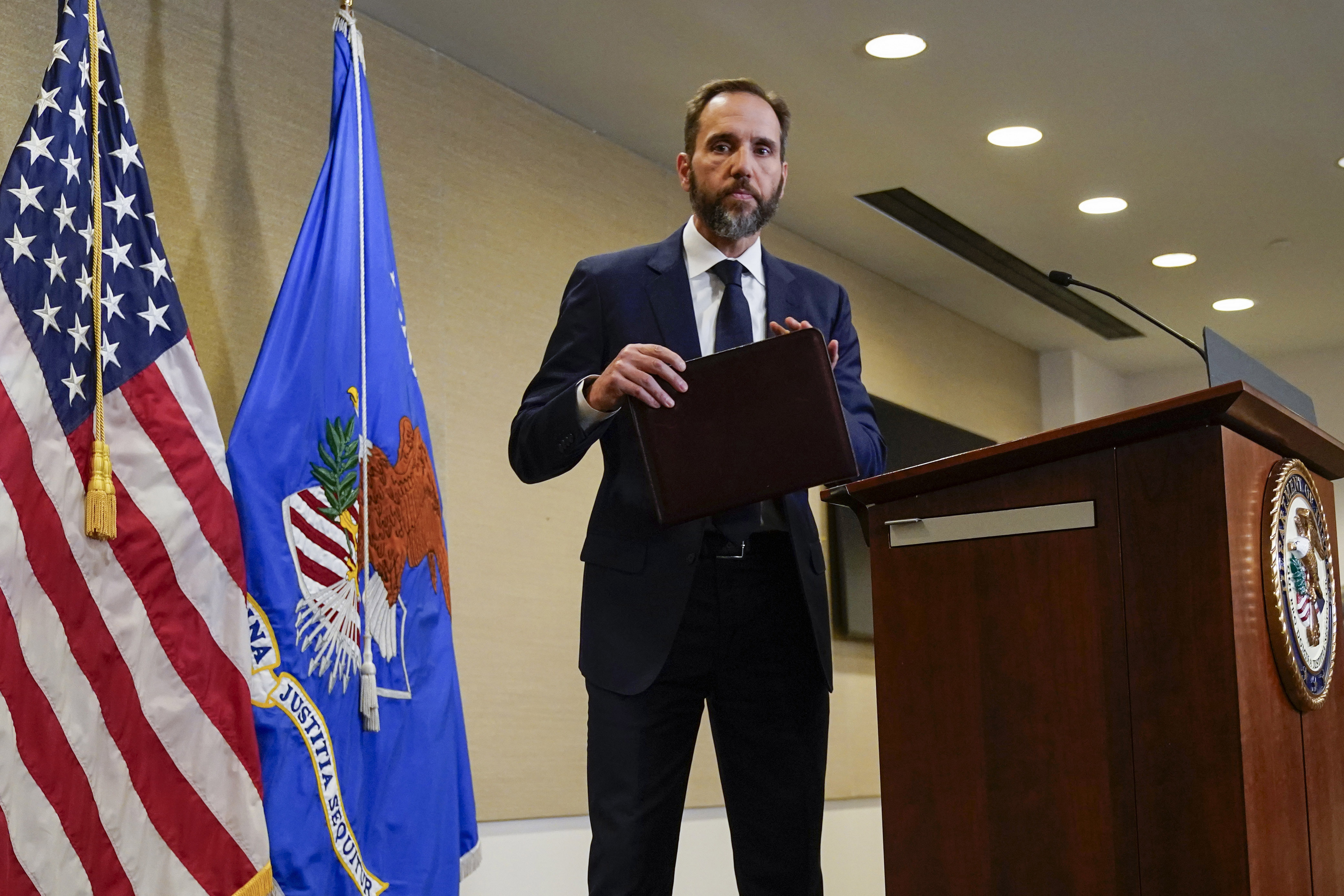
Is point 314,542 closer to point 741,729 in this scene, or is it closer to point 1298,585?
point 741,729

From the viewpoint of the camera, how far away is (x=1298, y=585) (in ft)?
5.83

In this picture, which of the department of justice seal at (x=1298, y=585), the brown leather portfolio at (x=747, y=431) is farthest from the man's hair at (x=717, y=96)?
the department of justice seal at (x=1298, y=585)

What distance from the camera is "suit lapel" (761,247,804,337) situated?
2.02 meters

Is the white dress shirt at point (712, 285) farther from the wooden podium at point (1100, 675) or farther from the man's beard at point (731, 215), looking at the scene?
the wooden podium at point (1100, 675)

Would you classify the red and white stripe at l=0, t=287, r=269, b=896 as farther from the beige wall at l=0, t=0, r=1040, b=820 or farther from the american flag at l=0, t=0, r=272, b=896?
the beige wall at l=0, t=0, r=1040, b=820

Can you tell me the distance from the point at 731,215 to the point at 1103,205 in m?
3.64

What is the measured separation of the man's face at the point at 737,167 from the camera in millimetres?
2016

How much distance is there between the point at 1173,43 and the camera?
3936 mm

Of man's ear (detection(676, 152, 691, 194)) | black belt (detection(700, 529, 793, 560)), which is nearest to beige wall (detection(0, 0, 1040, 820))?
man's ear (detection(676, 152, 691, 194))

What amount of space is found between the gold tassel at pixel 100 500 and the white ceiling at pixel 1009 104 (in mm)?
1752

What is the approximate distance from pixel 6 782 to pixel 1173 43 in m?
3.44

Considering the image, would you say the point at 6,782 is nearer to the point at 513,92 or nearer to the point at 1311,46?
the point at 513,92

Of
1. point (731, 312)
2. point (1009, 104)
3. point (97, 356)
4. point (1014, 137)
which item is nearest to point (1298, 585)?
point (731, 312)

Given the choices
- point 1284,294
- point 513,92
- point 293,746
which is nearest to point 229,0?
point 513,92
